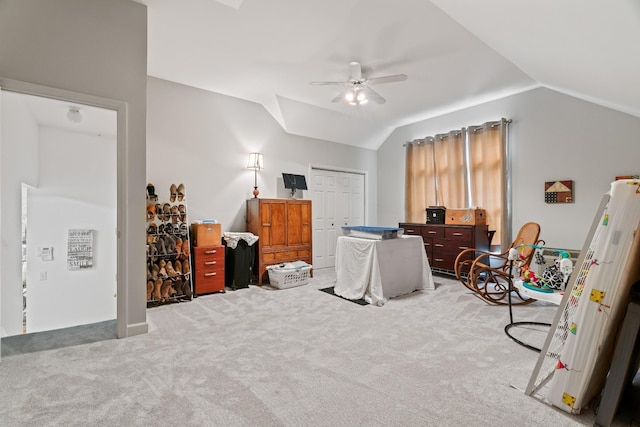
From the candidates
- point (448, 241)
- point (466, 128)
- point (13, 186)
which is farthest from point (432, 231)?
point (13, 186)

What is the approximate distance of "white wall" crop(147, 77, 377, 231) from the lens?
4.24 metres

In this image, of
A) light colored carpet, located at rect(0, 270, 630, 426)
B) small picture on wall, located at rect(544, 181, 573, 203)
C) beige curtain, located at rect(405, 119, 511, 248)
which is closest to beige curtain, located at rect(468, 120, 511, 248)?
beige curtain, located at rect(405, 119, 511, 248)

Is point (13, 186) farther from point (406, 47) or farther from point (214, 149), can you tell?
point (406, 47)

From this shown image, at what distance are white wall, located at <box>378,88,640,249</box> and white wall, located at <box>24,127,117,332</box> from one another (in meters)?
6.08

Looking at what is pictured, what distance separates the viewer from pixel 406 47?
11.5 feet

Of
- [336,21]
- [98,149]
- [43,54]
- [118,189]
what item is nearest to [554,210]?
[336,21]

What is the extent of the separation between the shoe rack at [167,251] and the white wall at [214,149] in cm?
38

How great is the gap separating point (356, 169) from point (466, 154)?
2.25 m

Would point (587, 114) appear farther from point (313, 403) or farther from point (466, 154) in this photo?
point (313, 403)

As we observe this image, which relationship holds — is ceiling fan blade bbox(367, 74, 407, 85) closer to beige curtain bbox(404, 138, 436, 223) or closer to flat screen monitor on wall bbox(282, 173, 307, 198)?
flat screen monitor on wall bbox(282, 173, 307, 198)

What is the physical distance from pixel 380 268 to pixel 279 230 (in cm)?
192

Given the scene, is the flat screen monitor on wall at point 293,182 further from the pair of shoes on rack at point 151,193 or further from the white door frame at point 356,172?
the pair of shoes on rack at point 151,193

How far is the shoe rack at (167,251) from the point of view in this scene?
368 cm

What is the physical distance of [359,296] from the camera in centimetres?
378
